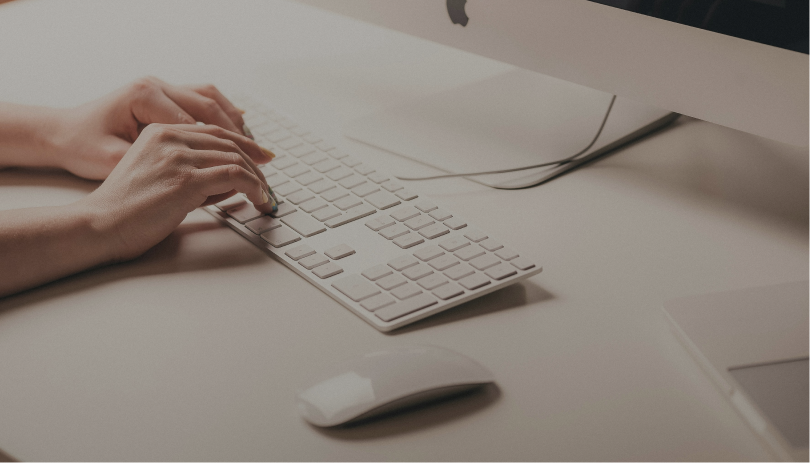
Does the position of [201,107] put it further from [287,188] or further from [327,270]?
[327,270]

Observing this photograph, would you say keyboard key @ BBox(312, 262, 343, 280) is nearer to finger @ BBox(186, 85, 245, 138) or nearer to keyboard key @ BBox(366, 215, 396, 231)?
keyboard key @ BBox(366, 215, 396, 231)

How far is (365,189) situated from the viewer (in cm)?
A: 66

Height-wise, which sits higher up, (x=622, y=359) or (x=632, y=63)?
(x=632, y=63)

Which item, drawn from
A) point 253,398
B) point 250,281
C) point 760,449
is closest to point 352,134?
point 250,281

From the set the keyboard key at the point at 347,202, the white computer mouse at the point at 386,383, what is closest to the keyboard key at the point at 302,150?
the keyboard key at the point at 347,202

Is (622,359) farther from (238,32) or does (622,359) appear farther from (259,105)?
(238,32)

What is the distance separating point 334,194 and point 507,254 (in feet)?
0.60

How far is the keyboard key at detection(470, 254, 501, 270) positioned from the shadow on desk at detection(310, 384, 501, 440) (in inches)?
4.4

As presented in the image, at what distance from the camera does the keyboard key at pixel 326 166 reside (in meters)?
0.69

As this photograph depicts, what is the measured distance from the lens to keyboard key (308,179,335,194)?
66 centimetres

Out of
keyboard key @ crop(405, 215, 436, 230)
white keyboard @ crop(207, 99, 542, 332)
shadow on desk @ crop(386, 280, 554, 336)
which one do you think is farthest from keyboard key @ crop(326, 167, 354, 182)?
shadow on desk @ crop(386, 280, 554, 336)

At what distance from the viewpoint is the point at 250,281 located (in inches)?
22.2

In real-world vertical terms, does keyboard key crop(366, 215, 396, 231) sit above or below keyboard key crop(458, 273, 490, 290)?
below

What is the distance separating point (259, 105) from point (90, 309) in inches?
14.8
